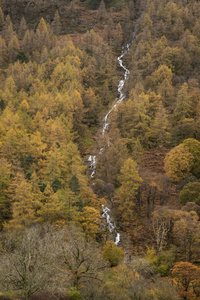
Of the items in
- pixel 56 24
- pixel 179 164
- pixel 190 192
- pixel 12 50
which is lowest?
pixel 190 192

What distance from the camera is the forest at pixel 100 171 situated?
3331 centimetres

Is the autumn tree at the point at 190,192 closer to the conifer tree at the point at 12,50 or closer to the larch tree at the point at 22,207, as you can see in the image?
the larch tree at the point at 22,207

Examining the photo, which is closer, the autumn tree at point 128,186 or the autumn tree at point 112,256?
the autumn tree at point 112,256

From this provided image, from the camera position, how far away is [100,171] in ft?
225

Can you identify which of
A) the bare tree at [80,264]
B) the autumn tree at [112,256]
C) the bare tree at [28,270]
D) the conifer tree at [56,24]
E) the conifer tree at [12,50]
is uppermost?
the conifer tree at [56,24]

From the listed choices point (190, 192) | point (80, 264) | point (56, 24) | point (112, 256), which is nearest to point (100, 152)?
point (190, 192)

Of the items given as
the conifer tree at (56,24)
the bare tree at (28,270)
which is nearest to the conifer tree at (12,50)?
the conifer tree at (56,24)

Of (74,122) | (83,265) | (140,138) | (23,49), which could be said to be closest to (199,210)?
(83,265)

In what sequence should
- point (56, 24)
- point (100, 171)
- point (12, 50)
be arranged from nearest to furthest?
point (100, 171) → point (12, 50) → point (56, 24)

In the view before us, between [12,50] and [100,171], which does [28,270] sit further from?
[12,50]

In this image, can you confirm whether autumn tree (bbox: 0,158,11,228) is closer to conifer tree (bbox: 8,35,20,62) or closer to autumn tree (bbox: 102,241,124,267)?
autumn tree (bbox: 102,241,124,267)

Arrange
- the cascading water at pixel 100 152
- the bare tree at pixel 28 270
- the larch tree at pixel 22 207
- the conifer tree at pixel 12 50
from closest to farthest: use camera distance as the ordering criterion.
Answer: the bare tree at pixel 28 270 < the larch tree at pixel 22 207 < the cascading water at pixel 100 152 < the conifer tree at pixel 12 50

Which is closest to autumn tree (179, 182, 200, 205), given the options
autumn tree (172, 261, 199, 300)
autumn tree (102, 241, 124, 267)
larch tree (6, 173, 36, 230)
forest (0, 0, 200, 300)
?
forest (0, 0, 200, 300)

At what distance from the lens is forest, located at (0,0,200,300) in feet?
109
